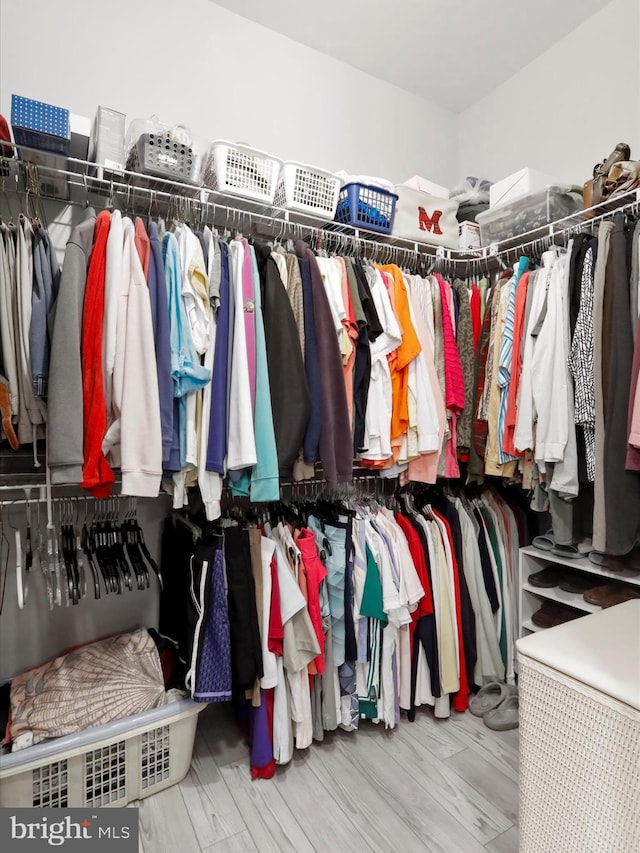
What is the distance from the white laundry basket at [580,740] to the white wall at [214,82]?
2364 mm

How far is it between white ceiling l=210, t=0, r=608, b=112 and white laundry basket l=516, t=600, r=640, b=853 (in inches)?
103

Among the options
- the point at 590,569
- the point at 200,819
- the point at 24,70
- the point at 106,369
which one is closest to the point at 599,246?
the point at 590,569

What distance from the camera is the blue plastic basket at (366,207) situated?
1.99 m

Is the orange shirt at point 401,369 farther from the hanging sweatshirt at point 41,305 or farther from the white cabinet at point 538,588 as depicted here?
the hanging sweatshirt at point 41,305

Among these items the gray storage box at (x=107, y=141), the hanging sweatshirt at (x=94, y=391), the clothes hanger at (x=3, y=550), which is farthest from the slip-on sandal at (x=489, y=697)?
the gray storage box at (x=107, y=141)

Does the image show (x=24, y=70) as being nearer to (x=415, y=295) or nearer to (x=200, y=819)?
(x=415, y=295)

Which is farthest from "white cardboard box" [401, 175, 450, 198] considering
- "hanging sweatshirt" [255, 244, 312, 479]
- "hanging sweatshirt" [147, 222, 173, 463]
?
"hanging sweatshirt" [147, 222, 173, 463]

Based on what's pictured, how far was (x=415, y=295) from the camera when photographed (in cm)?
208

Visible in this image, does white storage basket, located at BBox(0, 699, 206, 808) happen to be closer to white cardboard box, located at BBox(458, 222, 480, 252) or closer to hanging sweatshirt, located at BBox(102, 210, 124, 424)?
hanging sweatshirt, located at BBox(102, 210, 124, 424)

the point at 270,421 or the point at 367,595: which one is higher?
the point at 270,421

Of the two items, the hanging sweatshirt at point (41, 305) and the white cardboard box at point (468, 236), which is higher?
the white cardboard box at point (468, 236)

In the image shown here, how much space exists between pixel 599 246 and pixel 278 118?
160 centimetres

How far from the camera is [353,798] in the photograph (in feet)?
5.34

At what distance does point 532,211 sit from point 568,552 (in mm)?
1453
